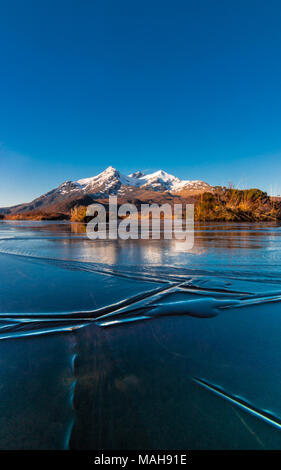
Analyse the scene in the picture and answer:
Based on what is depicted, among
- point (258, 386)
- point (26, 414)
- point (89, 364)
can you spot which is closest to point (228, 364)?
point (258, 386)

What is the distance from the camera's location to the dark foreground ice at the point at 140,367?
1.15m

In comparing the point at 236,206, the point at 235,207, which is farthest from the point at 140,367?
the point at 236,206

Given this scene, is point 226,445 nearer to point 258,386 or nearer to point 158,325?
point 258,386

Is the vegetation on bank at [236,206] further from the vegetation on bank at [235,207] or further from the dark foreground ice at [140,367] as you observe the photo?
the dark foreground ice at [140,367]

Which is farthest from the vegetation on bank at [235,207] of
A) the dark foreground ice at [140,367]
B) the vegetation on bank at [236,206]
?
the dark foreground ice at [140,367]

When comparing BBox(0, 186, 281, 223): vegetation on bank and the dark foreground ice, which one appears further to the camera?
BBox(0, 186, 281, 223): vegetation on bank

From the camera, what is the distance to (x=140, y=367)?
5.43 feet

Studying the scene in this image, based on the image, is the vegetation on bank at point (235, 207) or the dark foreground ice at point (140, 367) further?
the vegetation on bank at point (235, 207)

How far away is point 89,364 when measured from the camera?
170 cm

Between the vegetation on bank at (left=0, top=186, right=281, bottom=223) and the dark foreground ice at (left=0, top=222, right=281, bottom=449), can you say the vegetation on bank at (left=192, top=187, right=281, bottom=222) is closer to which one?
the vegetation on bank at (left=0, top=186, right=281, bottom=223)

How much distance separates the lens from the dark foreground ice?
3.76 feet

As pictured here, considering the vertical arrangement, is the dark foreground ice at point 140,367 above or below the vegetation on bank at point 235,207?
below

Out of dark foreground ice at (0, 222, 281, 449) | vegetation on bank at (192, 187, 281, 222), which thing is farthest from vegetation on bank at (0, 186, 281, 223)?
dark foreground ice at (0, 222, 281, 449)
